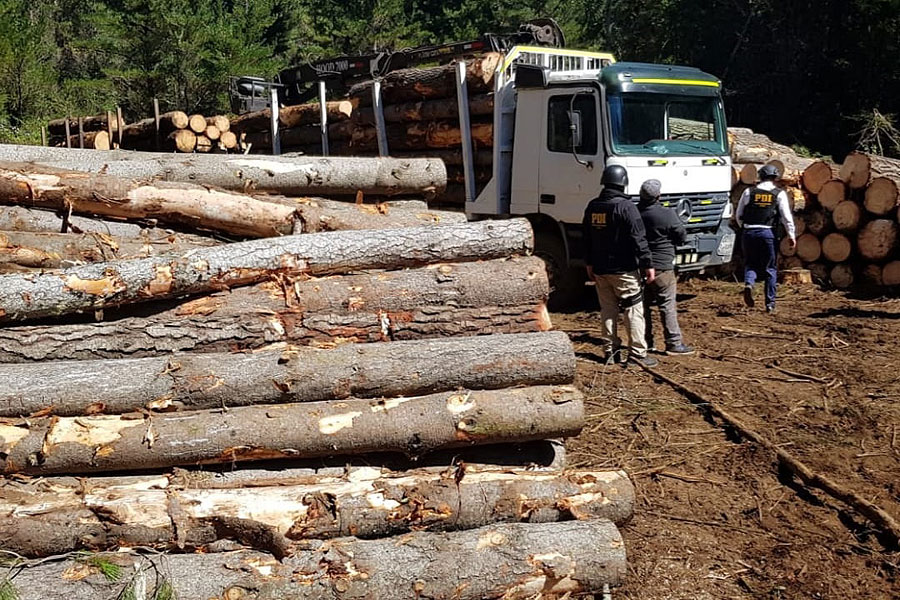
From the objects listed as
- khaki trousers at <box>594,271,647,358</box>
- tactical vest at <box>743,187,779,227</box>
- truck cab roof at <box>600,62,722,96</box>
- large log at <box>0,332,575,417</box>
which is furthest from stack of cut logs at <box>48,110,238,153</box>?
large log at <box>0,332,575,417</box>

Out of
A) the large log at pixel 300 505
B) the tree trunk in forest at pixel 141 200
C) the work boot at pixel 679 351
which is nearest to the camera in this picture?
the large log at pixel 300 505

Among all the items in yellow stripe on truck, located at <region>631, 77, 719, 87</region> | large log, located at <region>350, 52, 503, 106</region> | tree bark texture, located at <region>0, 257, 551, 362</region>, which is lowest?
tree bark texture, located at <region>0, 257, 551, 362</region>

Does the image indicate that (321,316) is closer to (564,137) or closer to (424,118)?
(564,137)

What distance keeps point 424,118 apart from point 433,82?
1.59ft

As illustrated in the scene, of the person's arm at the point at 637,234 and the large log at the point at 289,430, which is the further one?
the person's arm at the point at 637,234

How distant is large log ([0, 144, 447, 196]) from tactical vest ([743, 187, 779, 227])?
207 inches

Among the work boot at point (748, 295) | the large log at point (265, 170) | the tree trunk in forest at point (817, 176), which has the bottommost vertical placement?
the work boot at point (748, 295)

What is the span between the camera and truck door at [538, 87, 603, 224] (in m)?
10.6

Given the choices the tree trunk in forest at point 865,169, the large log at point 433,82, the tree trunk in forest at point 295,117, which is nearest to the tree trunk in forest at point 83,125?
the tree trunk in forest at point 295,117

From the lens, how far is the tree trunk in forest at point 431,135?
11586 millimetres

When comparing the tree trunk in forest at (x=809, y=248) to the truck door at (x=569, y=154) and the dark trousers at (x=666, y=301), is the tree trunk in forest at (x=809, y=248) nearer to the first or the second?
the truck door at (x=569, y=154)

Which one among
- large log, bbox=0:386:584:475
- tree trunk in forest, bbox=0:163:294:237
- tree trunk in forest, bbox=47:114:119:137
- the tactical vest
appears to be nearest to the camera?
large log, bbox=0:386:584:475

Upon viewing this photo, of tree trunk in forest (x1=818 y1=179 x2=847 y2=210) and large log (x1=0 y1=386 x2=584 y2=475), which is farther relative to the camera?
tree trunk in forest (x1=818 y1=179 x2=847 y2=210)

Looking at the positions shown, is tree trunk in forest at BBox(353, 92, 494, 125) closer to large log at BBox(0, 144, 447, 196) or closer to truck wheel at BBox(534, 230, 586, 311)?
truck wheel at BBox(534, 230, 586, 311)
